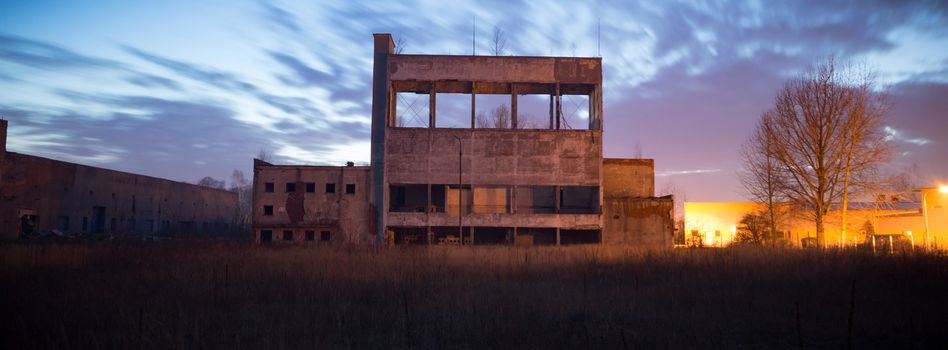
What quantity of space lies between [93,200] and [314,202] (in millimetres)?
17625

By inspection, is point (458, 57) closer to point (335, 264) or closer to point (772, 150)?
point (772, 150)

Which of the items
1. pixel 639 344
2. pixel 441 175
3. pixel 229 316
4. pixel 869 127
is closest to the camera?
pixel 639 344

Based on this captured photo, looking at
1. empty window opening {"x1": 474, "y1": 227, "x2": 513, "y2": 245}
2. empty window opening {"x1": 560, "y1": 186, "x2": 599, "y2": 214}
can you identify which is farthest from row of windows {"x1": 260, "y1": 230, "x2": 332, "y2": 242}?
empty window opening {"x1": 560, "y1": 186, "x2": 599, "y2": 214}

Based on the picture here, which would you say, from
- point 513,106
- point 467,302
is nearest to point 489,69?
point 513,106

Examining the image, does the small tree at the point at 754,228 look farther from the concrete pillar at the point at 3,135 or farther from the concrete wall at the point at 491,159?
the concrete pillar at the point at 3,135

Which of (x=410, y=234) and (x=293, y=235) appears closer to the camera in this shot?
(x=293, y=235)

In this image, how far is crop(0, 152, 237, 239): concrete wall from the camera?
3703 cm

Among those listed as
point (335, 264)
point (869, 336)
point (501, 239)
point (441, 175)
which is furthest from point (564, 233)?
point (869, 336)

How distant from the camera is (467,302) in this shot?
10.2 metres

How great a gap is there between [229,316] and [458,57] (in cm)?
3494

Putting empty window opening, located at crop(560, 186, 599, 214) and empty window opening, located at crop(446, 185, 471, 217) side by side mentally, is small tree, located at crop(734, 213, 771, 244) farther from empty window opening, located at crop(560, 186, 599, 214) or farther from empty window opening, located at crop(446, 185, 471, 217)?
empty window opening, located at crop(446, 185, 471, 217)

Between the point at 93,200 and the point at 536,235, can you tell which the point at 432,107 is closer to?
the point at 536,235

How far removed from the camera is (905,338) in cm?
786

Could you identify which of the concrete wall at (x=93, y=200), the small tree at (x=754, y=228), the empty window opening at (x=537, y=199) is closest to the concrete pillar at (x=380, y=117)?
the empty window opening at (x=537, y=199)
